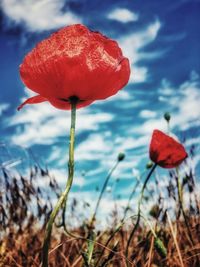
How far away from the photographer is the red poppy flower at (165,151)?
1.57 meters

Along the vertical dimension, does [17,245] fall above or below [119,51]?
below

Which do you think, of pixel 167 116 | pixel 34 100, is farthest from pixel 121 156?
pixel 34 100

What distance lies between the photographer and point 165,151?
5.16 ft

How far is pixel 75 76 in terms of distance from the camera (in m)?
0.82

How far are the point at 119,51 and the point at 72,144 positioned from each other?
0.27 metres

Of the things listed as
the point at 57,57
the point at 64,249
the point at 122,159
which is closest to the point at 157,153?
the point at 122,159

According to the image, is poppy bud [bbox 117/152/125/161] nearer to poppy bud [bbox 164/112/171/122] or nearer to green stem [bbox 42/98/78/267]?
poppy bud [bbox 164/112/171/122]

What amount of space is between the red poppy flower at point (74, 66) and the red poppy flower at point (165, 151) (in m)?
0.73

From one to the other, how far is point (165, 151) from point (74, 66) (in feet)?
2.80

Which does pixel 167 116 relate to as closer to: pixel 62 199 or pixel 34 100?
pixel 34 100

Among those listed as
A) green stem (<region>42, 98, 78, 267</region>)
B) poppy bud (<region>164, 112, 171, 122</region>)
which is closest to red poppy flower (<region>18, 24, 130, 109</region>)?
green stem (<region>42, 98, 78, 267</region>)

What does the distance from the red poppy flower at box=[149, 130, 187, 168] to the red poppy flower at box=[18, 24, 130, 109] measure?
2.41 feet

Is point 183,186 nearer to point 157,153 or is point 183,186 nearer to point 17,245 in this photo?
point 157,153

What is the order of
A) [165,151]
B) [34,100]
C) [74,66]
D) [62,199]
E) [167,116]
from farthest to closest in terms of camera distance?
[167,116] < [165,151] < [34,100] < [74,66] < [62,199]
